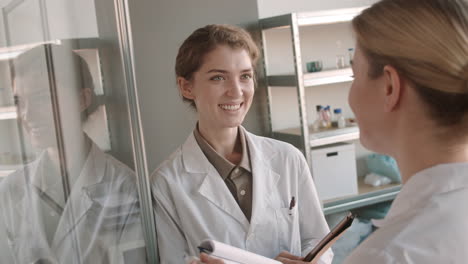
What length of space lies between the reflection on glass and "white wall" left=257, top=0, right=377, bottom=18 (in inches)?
80.4

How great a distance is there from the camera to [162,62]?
276 cm

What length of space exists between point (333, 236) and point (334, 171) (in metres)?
1.82

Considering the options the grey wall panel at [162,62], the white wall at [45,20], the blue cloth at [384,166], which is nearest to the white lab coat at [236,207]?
the white wall at [45,20]

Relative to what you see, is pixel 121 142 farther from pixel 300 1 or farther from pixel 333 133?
pixel 300 1

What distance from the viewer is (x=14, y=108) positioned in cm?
93

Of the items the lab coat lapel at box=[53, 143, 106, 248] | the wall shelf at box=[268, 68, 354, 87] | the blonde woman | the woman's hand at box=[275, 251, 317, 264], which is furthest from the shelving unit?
the blonde woman

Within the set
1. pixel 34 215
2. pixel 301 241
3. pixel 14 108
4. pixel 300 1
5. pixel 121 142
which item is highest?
pixel 300 1

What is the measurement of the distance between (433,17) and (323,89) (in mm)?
2681

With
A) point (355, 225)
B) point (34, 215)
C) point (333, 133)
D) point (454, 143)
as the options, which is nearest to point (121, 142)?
point (34, 215)

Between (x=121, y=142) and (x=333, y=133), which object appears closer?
(x=121, y=142)

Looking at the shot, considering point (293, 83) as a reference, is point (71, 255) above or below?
below

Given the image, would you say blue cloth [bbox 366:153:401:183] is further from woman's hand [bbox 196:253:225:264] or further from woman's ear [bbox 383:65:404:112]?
woman's ear [bbox 383:65:404:112]

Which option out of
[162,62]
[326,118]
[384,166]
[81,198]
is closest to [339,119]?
[326,118]

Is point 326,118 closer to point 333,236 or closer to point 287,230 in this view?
point 287,230
